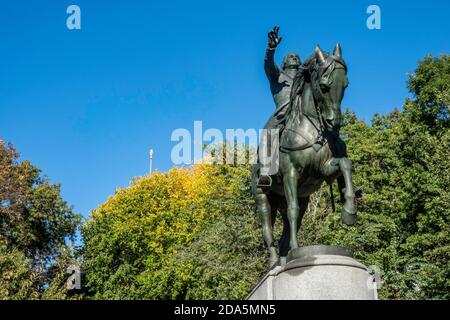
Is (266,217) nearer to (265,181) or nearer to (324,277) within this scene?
(265,181)

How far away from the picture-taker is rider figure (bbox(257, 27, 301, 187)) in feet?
43.8

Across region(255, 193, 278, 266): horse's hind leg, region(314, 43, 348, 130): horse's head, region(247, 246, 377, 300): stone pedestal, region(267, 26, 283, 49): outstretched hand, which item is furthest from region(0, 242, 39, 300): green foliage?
region(314, 43, 348, 130): horse's head

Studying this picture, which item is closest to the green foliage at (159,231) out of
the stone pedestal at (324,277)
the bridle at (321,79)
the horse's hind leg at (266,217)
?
the horse's hind leg at (266,217)

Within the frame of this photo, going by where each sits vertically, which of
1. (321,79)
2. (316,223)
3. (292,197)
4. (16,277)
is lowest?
(292,197)

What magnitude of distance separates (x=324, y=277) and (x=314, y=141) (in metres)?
2.64

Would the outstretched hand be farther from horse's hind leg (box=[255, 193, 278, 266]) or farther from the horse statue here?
horse's hind leg (box=[255, 193, 278, 266])

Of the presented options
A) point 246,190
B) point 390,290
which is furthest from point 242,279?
point 390,290

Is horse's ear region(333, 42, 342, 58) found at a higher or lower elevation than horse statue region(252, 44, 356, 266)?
higher

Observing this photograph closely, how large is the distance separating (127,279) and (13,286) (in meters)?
13.2

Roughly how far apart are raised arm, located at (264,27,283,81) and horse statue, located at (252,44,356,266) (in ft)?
5.04

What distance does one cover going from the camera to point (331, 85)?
435 inches

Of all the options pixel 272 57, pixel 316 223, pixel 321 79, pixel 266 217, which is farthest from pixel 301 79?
pixel 316 223

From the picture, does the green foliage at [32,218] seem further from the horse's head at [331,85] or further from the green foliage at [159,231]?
the horse's head at [331,85]
